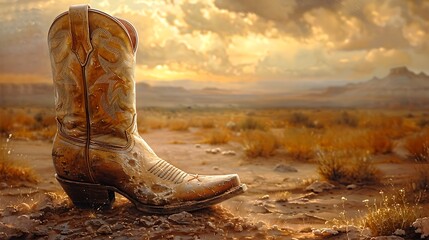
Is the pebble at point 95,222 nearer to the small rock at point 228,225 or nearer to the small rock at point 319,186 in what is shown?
the small rock at point 228,225

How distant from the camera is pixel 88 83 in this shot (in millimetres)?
2004

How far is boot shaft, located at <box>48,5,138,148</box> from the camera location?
1.98 m

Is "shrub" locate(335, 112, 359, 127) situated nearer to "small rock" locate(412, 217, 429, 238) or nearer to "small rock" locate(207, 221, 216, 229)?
"small rock" locate(412, 217, 429, 238)

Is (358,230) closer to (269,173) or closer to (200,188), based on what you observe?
(200,188)

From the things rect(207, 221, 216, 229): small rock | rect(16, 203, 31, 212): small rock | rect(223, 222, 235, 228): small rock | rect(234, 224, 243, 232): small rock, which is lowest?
rect(234, 224, 243, 232): small rock

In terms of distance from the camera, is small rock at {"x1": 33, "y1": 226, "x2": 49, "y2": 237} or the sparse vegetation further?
the sparse vegetation

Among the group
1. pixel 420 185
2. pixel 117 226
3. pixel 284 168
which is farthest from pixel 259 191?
pixel 117 226

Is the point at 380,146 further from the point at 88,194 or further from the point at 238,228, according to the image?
the point at 88,194

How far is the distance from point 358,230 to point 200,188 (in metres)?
0.64

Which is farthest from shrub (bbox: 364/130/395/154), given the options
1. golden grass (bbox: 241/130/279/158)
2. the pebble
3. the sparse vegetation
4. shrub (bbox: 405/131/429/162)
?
the pebble

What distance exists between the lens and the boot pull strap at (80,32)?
77.1 inches

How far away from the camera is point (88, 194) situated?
206cm

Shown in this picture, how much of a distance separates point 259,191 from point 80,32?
156cm

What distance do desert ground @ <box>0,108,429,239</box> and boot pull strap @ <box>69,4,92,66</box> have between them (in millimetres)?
635
